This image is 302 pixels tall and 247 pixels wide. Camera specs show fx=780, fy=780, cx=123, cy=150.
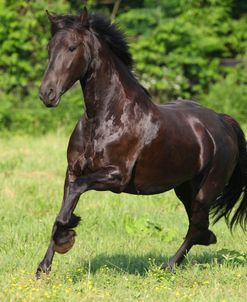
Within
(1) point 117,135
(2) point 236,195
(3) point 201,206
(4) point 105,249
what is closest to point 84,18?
(1) point 117,135

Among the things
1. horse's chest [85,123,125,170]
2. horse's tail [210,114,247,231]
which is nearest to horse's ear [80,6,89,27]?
horse's chest [85,123,125,170]

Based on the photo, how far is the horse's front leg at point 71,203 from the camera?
18.8ft

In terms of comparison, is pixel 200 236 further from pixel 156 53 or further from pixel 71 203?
pixel 156 53

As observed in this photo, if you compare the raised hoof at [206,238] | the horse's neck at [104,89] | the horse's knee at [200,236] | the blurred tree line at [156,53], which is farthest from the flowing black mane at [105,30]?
the blurred tree line at [156,53]

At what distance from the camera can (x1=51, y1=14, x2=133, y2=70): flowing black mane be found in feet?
19.3

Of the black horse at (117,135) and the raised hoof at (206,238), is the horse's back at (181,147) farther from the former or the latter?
the raised hoof at (206,238)

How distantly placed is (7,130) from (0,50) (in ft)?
6.72

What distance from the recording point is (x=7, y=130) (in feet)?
51.8

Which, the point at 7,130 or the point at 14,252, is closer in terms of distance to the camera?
the point at 14,252

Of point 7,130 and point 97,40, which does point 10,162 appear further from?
point 97,40

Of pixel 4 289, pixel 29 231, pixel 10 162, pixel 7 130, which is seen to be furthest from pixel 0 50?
pixel 4 289

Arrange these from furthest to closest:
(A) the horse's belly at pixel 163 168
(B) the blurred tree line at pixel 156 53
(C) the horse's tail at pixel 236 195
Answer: (B) the blurred tree line at pixel 156 53 < (C) the horse's tail at pixel 236 195 < (A) the horse's belly at pixel 163 168

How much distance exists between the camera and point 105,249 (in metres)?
7.50

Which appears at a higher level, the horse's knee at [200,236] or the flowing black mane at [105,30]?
the flowing black mane at [105,30]
